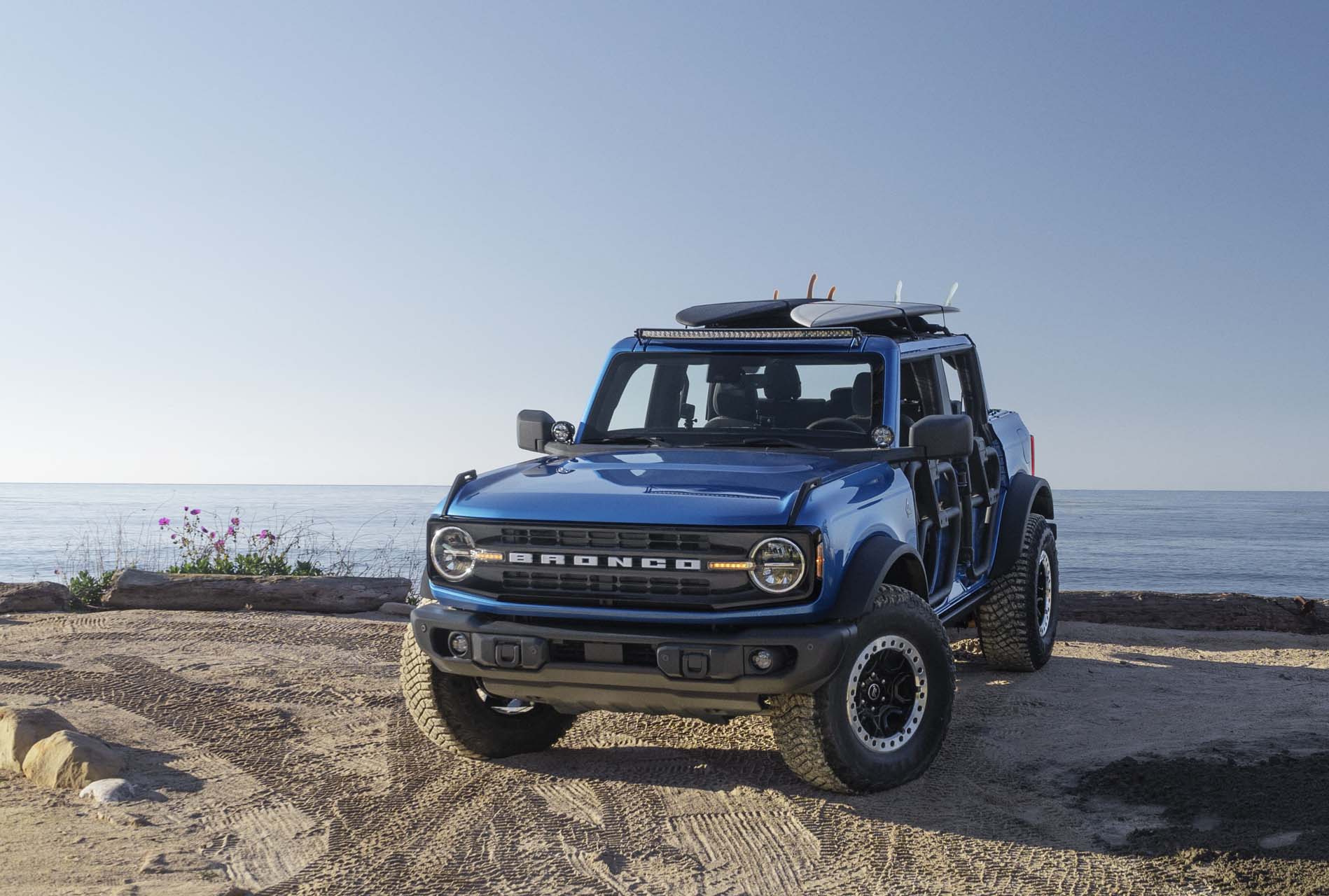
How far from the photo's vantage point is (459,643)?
5.36 meters

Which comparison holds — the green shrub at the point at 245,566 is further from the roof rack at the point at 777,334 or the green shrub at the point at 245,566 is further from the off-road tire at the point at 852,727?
the off-road tire at the point at 852,727

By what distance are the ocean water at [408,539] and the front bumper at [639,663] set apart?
30.4 feet

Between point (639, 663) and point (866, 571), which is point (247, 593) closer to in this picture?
point (639, 663)

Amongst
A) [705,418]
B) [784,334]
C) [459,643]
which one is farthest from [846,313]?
[459,643]

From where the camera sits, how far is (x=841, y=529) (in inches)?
205

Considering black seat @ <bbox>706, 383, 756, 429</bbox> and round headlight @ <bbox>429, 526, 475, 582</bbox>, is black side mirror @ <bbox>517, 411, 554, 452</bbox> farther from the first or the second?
round headlight @ <bbox>429, 526, 475, 582</bbox>

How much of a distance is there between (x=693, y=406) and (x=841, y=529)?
176 centimetres

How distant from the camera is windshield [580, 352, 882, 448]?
6.37 m

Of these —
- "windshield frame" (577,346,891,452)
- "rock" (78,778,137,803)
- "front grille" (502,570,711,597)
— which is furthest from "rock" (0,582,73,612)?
"front grille" (502,570,711,597)

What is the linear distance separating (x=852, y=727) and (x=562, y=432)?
7.90ft

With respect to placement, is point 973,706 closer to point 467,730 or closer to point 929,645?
point 929,645

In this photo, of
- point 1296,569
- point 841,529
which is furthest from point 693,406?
point 1296,569

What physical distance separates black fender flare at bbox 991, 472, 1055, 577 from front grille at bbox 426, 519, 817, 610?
3.52 metres

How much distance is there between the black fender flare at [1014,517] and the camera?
26.6ft
